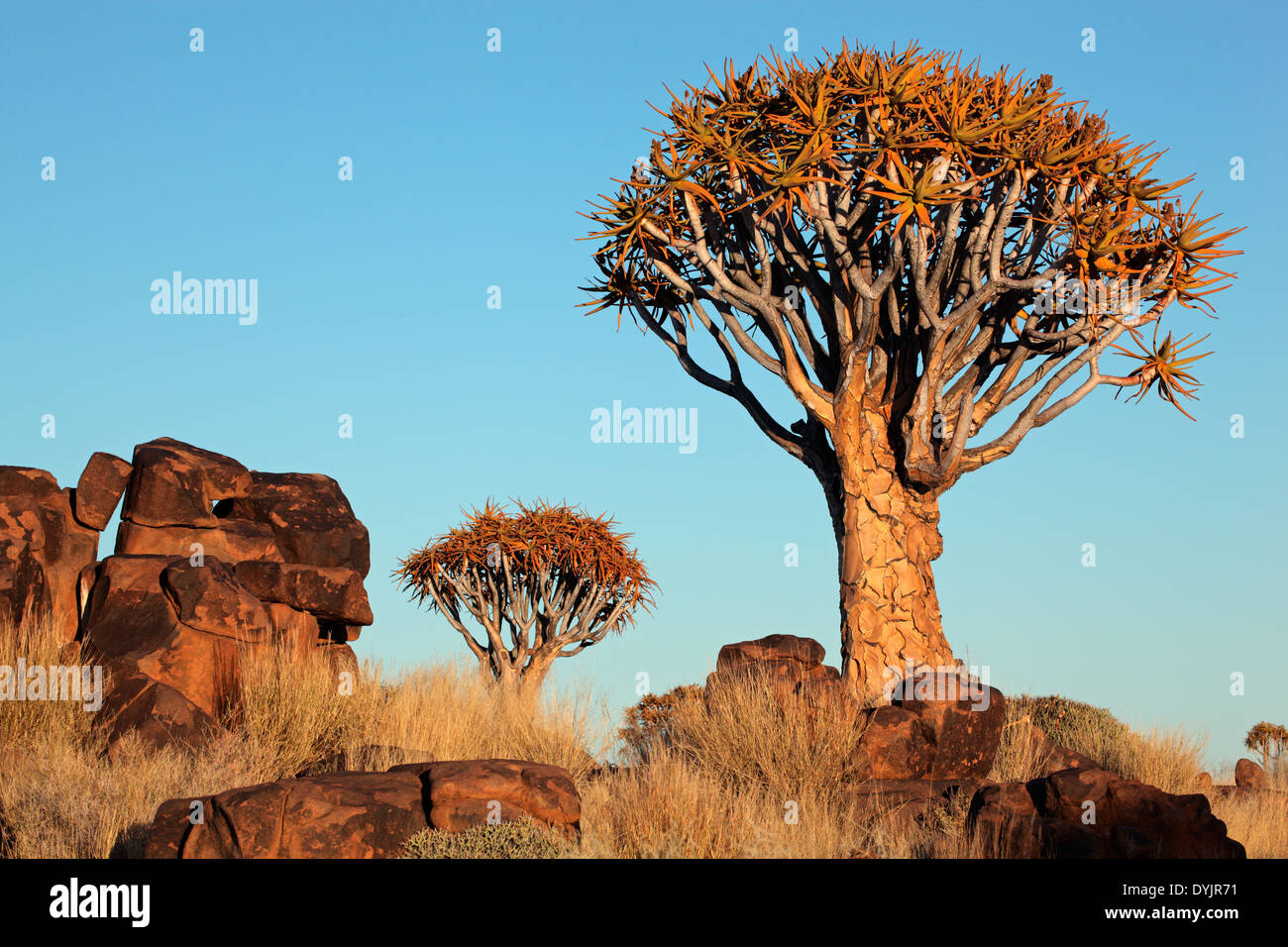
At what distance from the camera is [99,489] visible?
511 inches

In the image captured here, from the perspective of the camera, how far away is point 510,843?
290 inches

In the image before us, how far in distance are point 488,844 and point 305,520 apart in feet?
26.0

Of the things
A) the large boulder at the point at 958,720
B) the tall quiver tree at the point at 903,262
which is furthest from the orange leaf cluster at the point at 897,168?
the large boulder at the point at 958,720

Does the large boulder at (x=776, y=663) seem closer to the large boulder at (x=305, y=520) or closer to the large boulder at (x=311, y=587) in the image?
the large boulder at (x=311, y=587)

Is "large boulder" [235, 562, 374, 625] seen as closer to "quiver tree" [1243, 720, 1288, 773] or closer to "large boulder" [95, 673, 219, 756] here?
"large boulder" [95, 673, 219, 756]

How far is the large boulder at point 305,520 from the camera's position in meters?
14.2

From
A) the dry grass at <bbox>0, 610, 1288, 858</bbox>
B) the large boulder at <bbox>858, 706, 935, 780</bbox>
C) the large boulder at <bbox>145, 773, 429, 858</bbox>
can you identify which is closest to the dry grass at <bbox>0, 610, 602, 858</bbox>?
the dry grass at <bbox>0, 610, 1288, 858</bbox>

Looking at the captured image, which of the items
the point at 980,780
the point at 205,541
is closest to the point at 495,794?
the point at 980,780

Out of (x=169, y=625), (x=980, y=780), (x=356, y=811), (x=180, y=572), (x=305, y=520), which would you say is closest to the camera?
(x=356, y=811)

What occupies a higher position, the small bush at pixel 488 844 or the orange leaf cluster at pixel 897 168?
the orange leaf cluster at pixel 897 168

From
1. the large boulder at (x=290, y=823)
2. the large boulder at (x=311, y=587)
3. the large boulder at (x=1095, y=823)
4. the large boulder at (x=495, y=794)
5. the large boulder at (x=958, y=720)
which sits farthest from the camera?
the large boulder at (x=311, y=587)

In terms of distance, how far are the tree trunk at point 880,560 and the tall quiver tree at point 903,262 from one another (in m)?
0.02

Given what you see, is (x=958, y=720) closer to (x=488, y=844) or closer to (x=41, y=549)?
(x=488, y=844)

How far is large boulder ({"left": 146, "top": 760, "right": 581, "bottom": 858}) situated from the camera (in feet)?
23.9
